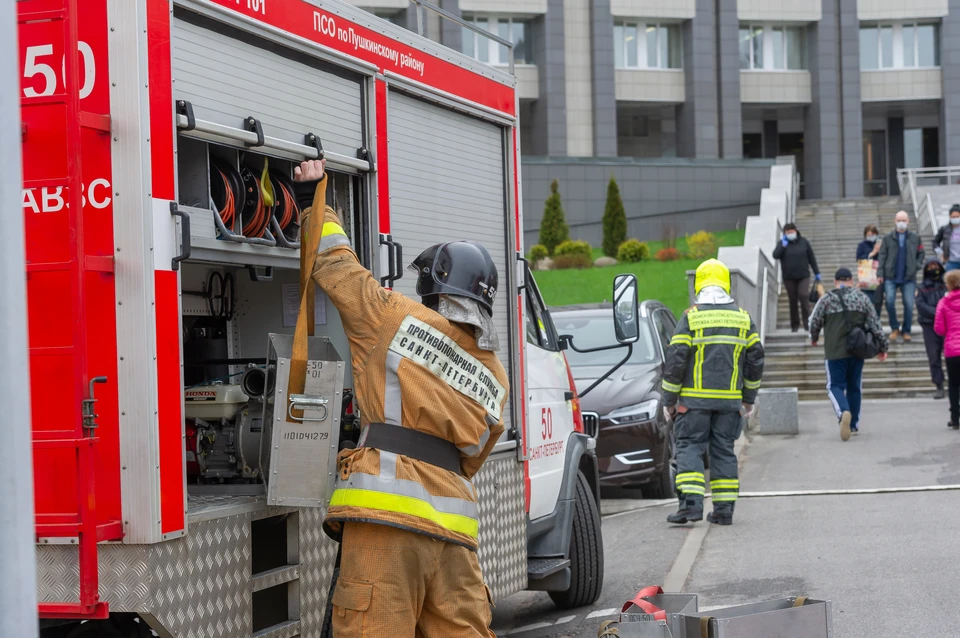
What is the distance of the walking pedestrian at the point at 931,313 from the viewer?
15.8 m

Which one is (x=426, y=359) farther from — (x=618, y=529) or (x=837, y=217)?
(x=837, y=217)

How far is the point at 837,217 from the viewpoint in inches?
1391

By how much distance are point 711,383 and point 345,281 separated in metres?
5.51

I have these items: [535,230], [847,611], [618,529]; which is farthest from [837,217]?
[847,611]

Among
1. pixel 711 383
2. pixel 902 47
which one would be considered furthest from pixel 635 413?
pixel 902 47

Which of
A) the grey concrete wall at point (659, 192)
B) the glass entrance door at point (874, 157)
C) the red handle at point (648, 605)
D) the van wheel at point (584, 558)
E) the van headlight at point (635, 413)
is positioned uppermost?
the glass entrance door at point (874, 157)

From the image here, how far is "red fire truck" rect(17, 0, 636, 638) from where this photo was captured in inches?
145

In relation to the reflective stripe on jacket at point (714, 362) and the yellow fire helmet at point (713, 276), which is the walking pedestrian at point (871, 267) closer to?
Result: the yellow fire helmet at point (713, 276)

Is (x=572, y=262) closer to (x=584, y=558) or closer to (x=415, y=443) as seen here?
(x=584, y=558)

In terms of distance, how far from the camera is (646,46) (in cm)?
4491

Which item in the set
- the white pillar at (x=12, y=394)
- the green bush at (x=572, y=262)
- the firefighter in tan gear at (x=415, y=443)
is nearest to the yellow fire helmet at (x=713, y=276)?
the firefighter in tan gear at (x=415, y=443)

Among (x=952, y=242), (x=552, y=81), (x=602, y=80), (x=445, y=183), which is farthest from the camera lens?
(x=602, y=80)

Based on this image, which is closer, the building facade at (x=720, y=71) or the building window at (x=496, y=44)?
the building window at (x=496, y=44)

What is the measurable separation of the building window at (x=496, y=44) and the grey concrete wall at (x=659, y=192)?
484cm
